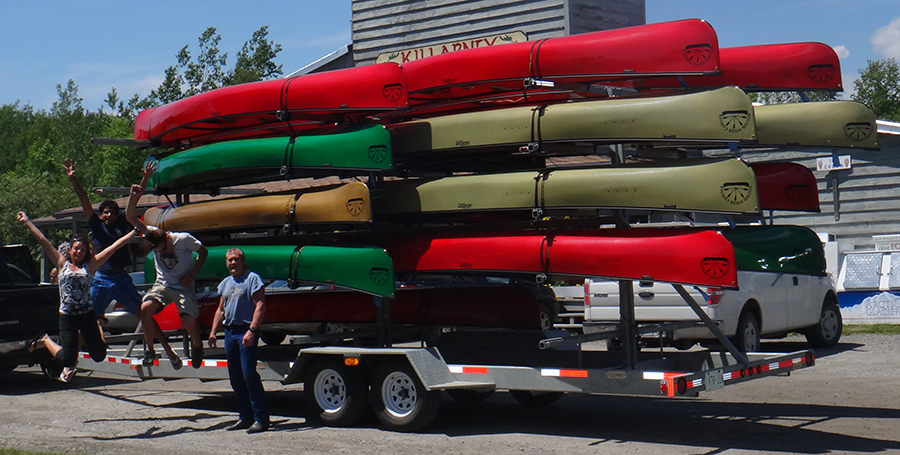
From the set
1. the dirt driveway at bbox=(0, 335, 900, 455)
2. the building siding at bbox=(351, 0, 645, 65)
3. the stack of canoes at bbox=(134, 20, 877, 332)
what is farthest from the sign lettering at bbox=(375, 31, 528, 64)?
the dirt driveway at bbox=(0, 335, 900, 455)

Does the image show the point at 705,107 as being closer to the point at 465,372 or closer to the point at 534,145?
the point at 534,145

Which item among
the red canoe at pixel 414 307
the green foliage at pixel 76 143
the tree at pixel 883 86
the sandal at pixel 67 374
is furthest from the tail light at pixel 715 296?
the tree at pixel 883 86

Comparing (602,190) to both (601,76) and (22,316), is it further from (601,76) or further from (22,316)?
(22,316)

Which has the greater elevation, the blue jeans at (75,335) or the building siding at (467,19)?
the building siding at (467,19)

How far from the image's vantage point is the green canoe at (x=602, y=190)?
799 cm

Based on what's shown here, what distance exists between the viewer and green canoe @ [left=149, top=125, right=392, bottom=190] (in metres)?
9.34

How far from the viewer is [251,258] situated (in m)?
9.91

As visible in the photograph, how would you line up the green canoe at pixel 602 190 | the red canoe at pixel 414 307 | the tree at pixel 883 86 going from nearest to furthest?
the green canoe at pixel 602 190
the red canoe at pixel 414 307
the tree at pixel 883 86

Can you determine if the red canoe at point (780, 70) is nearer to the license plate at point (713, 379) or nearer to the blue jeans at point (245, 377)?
the license plate at point (713, 379)

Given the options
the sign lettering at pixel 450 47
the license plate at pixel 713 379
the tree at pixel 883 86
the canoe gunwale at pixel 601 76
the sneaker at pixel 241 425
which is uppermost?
the tree at pixel 883 86

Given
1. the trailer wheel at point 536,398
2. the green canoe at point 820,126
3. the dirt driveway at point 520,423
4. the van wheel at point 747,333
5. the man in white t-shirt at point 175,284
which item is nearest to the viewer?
the dirt driveway at point 520,423

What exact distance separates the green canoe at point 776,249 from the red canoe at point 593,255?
78cm

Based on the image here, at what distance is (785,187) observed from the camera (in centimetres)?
963

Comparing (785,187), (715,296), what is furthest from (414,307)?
(715,296)
